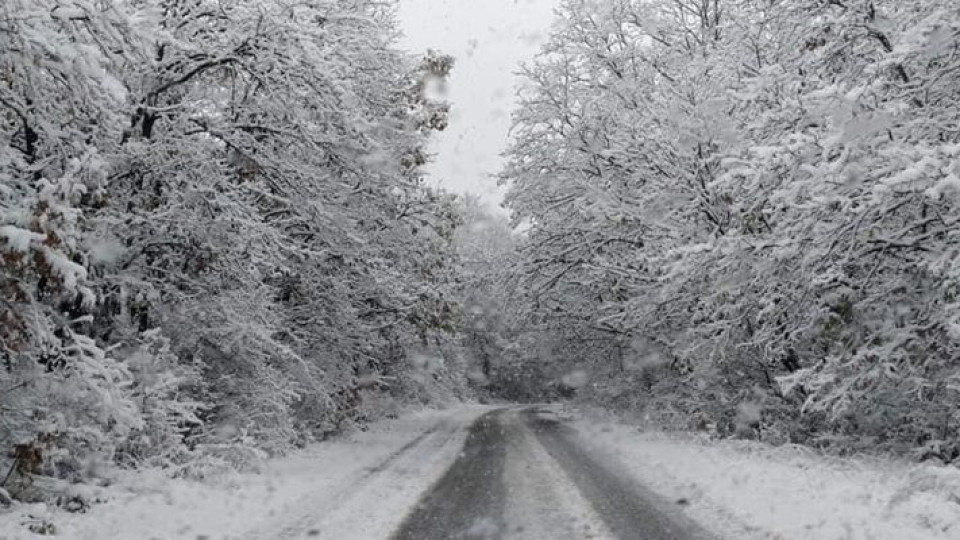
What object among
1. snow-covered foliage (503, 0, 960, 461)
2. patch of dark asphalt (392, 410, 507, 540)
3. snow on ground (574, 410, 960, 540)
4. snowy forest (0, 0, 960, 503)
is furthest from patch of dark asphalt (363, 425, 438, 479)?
snow-covered foliage (503, 0, 960, 461)

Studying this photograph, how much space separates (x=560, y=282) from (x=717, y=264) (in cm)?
999

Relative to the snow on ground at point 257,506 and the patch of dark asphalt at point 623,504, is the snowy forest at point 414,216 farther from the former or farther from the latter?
the patch of dark asphalt at point 623,504

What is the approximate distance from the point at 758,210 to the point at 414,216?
8300mm

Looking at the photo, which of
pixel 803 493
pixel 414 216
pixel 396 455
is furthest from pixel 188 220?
pixel 803 493

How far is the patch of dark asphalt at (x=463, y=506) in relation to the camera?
27.2 feet

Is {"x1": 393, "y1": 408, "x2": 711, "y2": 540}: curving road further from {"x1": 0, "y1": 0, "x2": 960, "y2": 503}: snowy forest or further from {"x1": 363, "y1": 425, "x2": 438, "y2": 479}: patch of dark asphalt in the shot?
{"x1": 0, "y1": 0, "x2": 960, "y2": 503}: snowy forest

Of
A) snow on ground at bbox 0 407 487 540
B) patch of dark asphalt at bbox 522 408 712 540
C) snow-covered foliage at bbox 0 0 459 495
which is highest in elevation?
snow-covered foliage at bbox 0 0 459 495

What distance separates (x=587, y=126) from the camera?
64.2 ft

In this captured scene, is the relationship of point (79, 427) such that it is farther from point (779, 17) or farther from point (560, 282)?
point (560, 282)

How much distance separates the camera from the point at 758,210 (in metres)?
12.8

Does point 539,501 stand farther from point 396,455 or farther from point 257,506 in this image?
point 396,455

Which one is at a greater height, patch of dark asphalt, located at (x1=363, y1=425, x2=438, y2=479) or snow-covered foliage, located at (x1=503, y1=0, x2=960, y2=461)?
snow-covered foliage, located at (x1=503, y1=0, x2=960, y2=461)

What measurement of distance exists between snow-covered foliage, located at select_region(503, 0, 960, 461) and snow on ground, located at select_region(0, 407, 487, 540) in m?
5.56

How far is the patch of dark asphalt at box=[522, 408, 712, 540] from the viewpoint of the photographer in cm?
812
